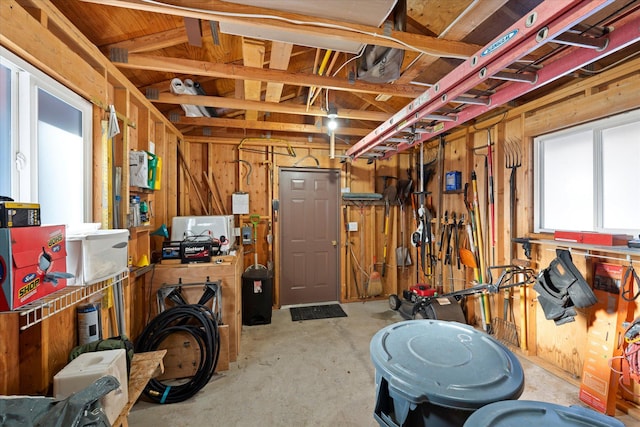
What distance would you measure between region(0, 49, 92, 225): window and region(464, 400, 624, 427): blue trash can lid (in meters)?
2.21

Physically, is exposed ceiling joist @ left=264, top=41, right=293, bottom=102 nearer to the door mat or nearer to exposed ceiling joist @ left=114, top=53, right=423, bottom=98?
exposed ceiling joist @ left=114, top=53, right=423, bottom=98

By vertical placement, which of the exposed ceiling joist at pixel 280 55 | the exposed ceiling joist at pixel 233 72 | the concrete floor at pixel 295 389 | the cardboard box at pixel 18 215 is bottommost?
the concrete floor at pixel 295 389

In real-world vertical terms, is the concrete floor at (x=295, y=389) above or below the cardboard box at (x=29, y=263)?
below

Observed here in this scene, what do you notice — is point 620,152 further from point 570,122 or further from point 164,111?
point 164,111

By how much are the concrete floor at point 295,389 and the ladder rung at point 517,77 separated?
2471 millimetres

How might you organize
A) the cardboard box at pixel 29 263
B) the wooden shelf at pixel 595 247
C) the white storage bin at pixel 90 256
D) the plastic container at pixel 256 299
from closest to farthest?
the cardboard box at pixel 29 263
the white storage bin at pixel 90 256
the wooden shelf at pixel 595 247
the plastic container at pixel 256 299

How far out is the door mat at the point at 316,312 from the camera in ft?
13.0

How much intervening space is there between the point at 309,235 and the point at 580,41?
3.69m

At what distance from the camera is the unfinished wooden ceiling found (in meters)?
1.53

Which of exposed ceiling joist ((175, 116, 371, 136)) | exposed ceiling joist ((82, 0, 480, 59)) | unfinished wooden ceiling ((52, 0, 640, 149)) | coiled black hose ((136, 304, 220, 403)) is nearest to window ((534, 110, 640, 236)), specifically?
unfinished wooden ceiling ((52, 0, 640, 149))

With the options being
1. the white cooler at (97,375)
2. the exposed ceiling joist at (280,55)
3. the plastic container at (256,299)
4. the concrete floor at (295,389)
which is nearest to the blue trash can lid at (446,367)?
the concrete floor at (295,389)

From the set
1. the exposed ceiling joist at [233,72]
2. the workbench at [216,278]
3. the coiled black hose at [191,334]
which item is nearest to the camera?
the exposed ceiling joist at [233,72]

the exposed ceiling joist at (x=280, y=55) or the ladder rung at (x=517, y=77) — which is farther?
the exposed ceiling joist at (x=280, y=55)

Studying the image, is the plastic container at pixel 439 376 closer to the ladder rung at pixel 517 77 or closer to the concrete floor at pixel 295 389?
the concrete floor at pixel 295 389
